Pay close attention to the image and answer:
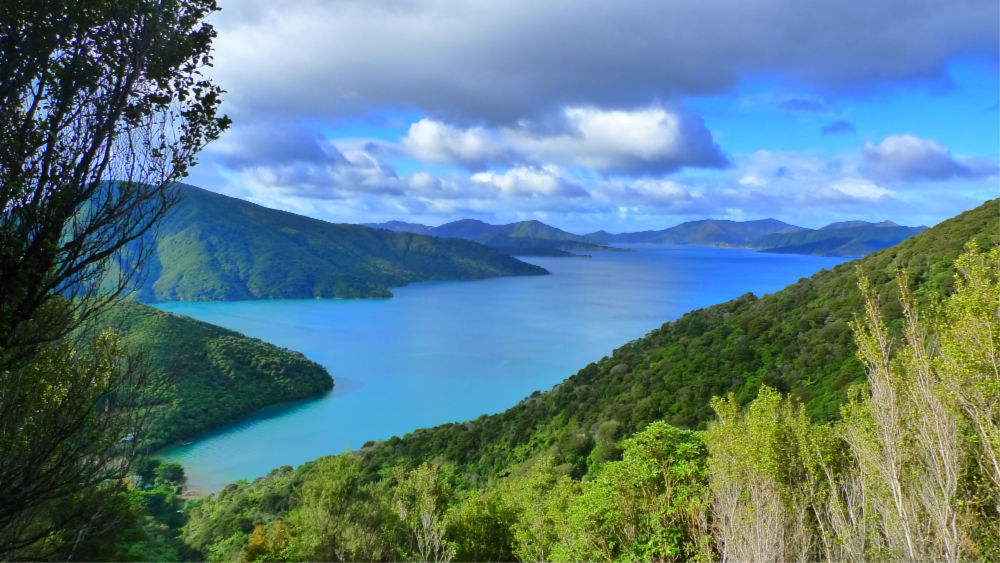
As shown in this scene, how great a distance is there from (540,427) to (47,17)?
32577 millimetres

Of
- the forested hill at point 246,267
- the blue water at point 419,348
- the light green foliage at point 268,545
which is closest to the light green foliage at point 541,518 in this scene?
the light green foliage at point 268,545

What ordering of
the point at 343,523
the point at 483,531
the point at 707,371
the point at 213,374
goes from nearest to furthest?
the point at 343,523, the point at 483,531, the point at 707,371, the point at 213,374

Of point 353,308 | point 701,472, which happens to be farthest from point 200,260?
point 701,472

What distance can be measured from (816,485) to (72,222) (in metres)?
11.9

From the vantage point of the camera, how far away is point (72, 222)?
5285mm

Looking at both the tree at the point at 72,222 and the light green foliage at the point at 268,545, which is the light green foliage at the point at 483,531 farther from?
the tree at the point at 72,222

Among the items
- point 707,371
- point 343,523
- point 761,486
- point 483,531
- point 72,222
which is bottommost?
point 483,531

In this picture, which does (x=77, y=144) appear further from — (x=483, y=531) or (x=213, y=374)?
(x=213, y=374)

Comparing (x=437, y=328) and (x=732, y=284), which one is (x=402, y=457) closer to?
(x=437, y=328)

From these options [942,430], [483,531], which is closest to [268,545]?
[483,531]

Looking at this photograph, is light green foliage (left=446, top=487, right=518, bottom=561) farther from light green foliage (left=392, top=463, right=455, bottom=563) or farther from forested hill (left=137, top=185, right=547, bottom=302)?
forested hill (left=137, top=185, right=547, bottom=302)

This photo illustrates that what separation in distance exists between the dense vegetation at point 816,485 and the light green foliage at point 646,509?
0.11ft

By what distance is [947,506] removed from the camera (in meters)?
6.44

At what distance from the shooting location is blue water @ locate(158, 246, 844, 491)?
1943 inches
